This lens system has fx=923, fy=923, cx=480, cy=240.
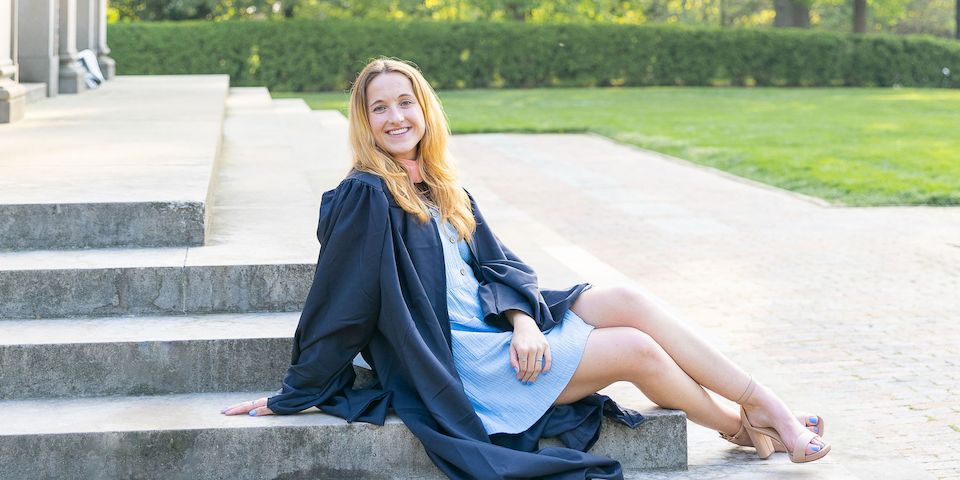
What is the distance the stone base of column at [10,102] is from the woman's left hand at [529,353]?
6.10m

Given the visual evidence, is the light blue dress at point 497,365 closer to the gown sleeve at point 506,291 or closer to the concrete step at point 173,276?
the gown sleeve at point 506,291

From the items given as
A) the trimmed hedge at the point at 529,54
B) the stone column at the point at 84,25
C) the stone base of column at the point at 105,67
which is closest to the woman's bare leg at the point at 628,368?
the stone column at the point at 84,25

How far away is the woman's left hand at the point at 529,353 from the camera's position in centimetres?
297

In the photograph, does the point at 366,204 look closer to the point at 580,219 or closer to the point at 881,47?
the point at 580,219

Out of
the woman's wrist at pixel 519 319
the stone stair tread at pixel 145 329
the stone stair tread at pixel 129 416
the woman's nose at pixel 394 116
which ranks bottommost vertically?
the stone stair tread at pixel 129 416

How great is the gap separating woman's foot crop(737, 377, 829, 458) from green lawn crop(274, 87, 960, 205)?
392cm

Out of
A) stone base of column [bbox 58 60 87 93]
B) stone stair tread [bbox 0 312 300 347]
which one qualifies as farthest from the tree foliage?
stone stair tread [bbox 0 312 300 347]

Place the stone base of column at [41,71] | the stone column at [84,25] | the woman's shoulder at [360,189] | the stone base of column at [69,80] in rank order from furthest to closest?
1. the stone column at [84,25]
2. the stone base of column at [69,80]
3. the stone base of column at [41,71]
4. the woman's shoulder at [360,189]

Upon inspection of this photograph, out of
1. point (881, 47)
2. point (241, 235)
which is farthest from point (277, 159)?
point (881, 47)

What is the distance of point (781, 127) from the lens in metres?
17.3

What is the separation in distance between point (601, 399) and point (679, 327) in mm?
366

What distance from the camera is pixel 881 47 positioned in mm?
32719

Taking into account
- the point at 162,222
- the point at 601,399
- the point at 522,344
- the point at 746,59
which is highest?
the point at 746,59

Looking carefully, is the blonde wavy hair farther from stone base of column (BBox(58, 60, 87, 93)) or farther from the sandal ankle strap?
stone base of column (BBox(58, 60, 87, 93))
